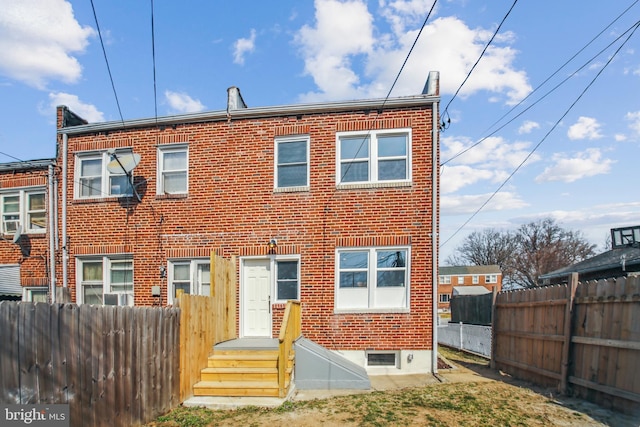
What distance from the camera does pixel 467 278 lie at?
213 feet

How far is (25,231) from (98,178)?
2.76 metres

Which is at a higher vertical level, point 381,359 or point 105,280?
point 105,280

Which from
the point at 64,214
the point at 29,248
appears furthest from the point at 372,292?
the point at 29,248

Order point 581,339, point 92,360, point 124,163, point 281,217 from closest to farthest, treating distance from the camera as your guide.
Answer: point 92,360 → point 581,339 → point 281,217 → point 124,163

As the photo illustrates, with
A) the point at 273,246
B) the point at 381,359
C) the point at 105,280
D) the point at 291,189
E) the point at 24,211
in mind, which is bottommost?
the point at 381,359

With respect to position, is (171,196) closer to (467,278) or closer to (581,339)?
(581,339)

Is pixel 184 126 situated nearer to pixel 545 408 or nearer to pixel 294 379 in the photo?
pixel 294 379

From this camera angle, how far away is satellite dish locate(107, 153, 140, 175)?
34.8 ft

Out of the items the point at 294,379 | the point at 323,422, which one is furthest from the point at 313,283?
the point at 323,422

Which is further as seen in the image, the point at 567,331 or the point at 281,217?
the point at 281,217

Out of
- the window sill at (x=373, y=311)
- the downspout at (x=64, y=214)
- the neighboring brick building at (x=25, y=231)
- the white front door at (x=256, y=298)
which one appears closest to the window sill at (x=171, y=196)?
the white front door at (x=256, y=298)

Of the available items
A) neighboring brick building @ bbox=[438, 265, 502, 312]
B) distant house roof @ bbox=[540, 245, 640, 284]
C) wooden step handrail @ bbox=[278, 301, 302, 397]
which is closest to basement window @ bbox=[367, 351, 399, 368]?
wooden step handrail @ bbox=[278, 301, 302, 397]

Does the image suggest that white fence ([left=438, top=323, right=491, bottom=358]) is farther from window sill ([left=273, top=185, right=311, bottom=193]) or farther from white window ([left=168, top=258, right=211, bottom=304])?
white window ([left=168, top=258, right=211, bottom=304])

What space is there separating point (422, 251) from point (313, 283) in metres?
2.80
